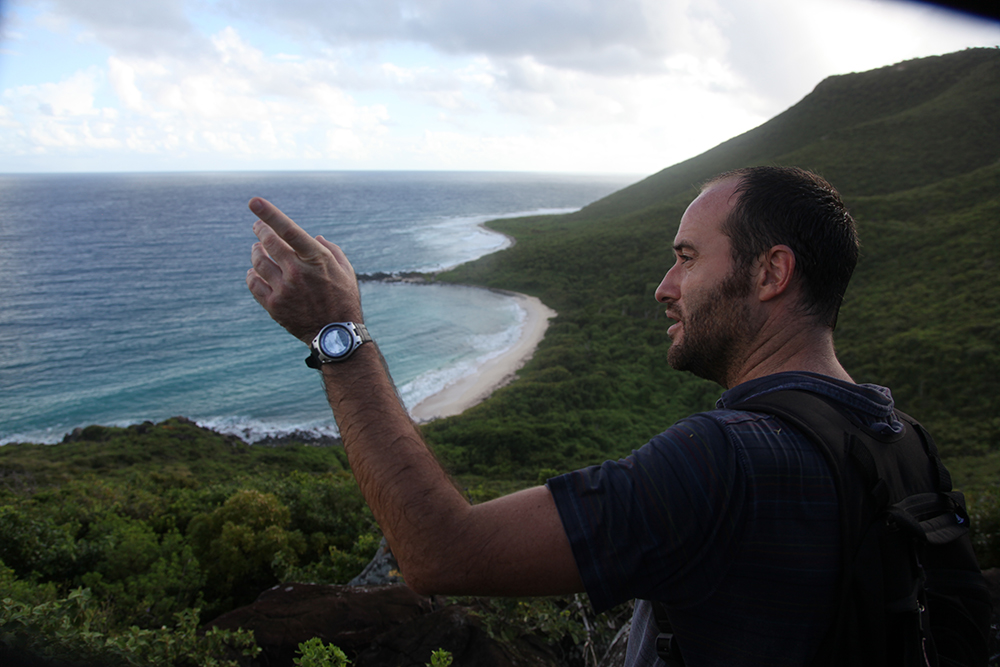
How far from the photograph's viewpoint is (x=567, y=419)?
1061 inches

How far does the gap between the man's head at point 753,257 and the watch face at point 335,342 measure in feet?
3.37

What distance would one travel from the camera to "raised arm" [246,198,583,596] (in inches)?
46.1

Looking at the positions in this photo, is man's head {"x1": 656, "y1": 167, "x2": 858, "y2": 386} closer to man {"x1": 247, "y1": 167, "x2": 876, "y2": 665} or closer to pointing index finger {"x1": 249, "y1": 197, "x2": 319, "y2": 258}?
man {"x1": 247, "y1": 167, "x2": 876, "y2": 665}

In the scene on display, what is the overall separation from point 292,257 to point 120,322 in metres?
57.3

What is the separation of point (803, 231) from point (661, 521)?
3.17 ft

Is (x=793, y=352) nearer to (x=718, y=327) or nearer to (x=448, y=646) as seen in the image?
(x=718, y=327)

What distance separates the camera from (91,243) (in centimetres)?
9125

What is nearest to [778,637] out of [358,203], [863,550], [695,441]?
[863,550]

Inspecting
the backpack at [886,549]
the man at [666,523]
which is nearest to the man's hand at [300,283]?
the man at [666,523]

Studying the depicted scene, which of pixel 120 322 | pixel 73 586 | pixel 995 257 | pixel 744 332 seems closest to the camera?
pixel 744 332

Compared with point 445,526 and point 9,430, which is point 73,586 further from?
point 9,430

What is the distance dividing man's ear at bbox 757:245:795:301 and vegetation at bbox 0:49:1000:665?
1033 mm

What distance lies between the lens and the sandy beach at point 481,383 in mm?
30453

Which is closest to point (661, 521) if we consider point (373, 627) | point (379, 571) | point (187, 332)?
point (373, 627)
